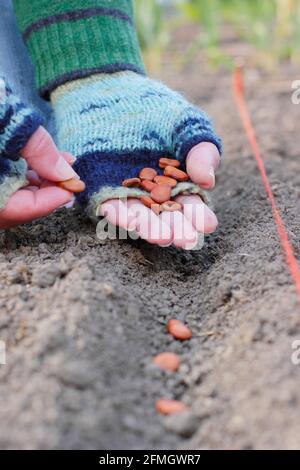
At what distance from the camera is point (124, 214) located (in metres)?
1.07

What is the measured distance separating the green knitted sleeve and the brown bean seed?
1.09 feet

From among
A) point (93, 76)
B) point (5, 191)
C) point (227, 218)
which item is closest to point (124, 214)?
point (5, 191)

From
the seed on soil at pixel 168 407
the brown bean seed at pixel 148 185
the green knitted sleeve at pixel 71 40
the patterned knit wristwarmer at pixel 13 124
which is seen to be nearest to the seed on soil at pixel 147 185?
the brown bean seed at pixel 148 185

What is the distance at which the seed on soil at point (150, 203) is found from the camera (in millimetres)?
1073

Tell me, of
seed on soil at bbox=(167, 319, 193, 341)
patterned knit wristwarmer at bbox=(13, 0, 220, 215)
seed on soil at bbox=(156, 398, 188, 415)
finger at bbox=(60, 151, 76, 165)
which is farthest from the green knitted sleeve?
seed on soil at bbox=(156, 398, 188, 415)

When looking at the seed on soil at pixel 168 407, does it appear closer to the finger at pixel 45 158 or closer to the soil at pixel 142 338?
the soil at pixel 142 338

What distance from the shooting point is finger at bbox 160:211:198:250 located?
102 centimetres

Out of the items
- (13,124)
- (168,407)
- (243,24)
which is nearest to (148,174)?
(13,124)

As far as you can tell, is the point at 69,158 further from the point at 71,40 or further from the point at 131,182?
the point at 71,40

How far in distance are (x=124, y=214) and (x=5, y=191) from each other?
20 cm
